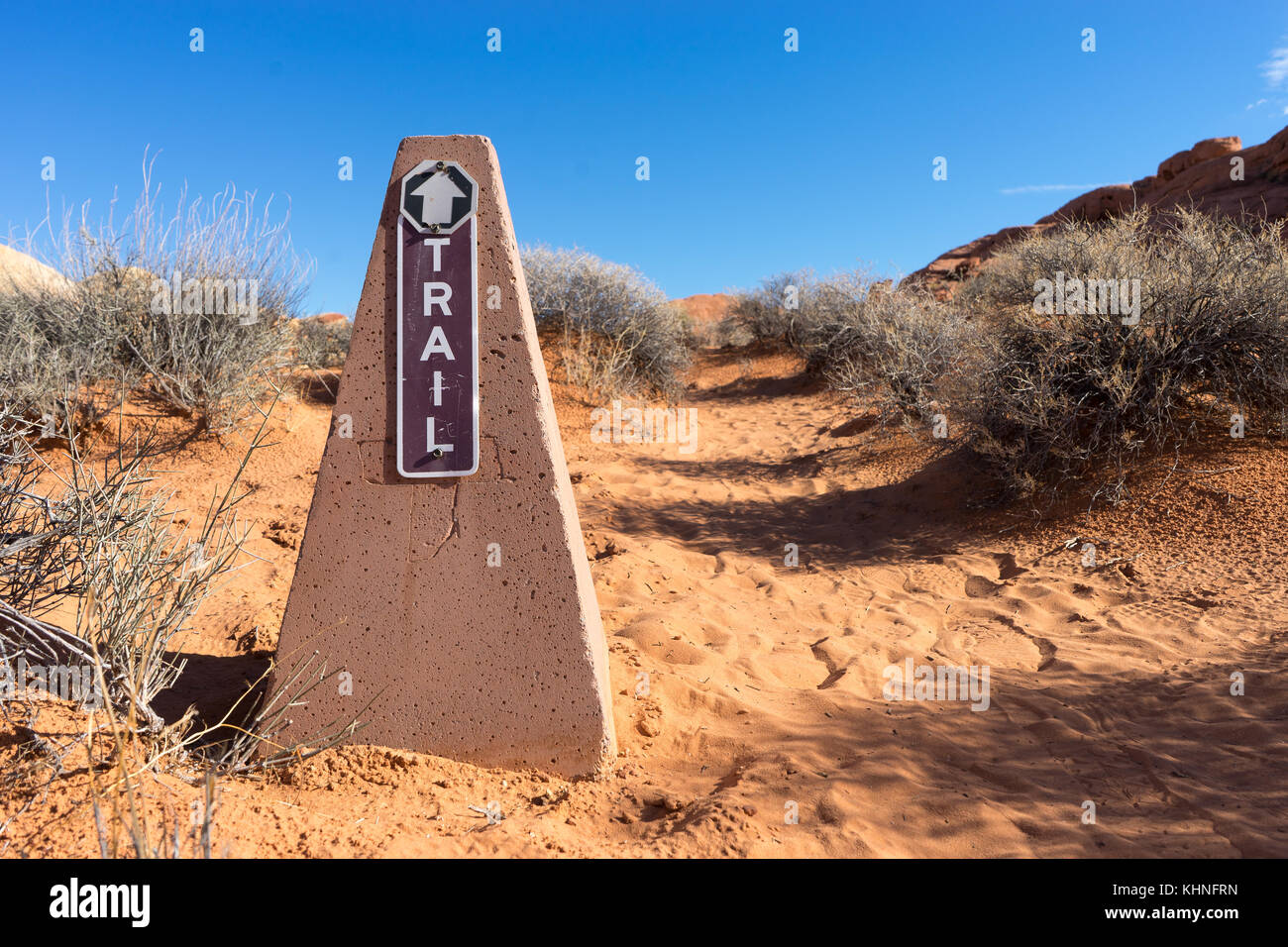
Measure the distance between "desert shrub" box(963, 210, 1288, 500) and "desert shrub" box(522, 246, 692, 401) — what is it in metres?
6.69

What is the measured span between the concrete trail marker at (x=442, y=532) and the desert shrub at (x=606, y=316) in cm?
918

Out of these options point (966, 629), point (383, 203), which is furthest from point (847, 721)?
point (383, 203)

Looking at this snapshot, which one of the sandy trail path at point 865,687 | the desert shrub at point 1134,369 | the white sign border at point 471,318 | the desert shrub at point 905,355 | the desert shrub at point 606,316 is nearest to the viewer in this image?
the sandy trail path at point 865,687

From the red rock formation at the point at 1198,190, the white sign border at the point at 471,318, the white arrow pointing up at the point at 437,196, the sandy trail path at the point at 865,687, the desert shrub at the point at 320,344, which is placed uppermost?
the red rock formation at the point at 1198,190

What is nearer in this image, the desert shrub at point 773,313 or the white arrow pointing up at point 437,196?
the white arrow pointing up at point 437,196

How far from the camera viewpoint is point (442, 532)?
→ 2.54 m

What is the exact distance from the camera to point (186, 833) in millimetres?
1876

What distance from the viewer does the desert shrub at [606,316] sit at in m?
12.3

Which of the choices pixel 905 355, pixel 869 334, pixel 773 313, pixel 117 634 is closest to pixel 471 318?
pixel 117 634

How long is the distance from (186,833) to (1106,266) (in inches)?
291

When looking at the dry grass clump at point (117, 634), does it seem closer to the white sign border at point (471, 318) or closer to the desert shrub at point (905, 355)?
the white sign border at point (471, 318)

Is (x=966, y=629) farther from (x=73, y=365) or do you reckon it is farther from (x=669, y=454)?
(x=73, y=365)

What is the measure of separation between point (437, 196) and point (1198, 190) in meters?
26.6

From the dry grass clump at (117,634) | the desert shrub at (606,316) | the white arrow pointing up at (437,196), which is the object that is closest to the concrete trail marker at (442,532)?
the white arrow pointing up at (437,196)
